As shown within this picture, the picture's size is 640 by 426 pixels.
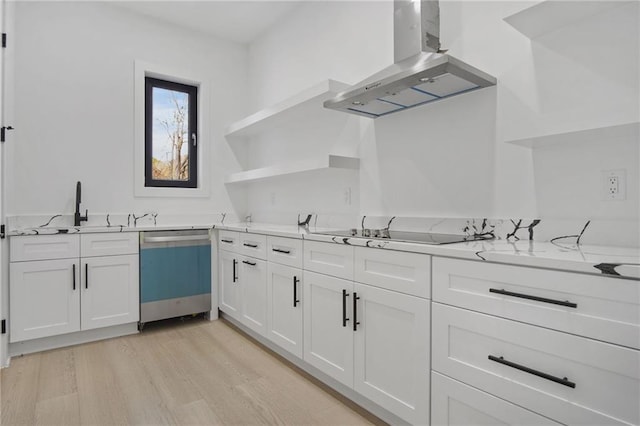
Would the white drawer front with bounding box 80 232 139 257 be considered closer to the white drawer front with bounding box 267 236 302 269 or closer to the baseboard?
the baseboard

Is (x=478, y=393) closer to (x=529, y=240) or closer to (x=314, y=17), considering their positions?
(x=529, y=240)

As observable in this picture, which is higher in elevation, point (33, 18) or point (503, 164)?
point (33, 18)

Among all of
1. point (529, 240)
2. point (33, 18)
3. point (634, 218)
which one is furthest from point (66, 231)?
point (634, 218)

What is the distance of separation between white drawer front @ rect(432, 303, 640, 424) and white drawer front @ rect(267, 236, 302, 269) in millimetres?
981

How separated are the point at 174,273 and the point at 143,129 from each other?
4.63 feet

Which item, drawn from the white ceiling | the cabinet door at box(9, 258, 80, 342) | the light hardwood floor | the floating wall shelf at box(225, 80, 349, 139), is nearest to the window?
the floating wall shelf at box(225, 80, 349, 139)

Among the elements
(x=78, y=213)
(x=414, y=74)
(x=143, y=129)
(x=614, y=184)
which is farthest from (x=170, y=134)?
(x=614, y=184)

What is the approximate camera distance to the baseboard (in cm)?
252

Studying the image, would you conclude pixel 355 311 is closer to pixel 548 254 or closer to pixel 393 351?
pixel 393 351

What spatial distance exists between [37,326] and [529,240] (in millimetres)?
3152

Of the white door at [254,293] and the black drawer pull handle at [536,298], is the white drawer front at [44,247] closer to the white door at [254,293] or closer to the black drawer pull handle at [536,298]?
the white door at [254,293]

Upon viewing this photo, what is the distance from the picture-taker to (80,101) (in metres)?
3.09

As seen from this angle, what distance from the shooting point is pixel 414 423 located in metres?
1.50

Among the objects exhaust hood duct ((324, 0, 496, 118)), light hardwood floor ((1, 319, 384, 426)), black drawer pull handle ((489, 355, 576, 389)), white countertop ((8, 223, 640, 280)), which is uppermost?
exhaust hood duct ((324, 0, 496, 118))
